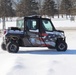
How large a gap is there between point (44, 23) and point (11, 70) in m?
5.80

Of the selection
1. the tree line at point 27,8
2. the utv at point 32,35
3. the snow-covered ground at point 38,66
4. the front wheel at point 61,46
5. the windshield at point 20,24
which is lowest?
the snow-covered ground at point 38,66

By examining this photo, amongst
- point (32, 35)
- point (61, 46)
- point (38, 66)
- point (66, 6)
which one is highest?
point (66, 6)

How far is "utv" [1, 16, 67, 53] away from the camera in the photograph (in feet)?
48.9

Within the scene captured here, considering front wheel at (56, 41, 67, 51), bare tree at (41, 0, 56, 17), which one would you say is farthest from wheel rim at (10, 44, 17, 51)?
bare tree at (41, 0, 56, 17)

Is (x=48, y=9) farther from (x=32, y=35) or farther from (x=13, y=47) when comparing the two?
(x=13, y=47)

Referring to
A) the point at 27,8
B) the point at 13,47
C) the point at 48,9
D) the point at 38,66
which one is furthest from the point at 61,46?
the point at 48,9

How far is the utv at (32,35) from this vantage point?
14914 millimetres

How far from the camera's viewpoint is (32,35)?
1502cm

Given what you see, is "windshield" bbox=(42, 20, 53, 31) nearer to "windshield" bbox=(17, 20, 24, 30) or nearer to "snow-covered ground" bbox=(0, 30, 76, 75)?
"windshield" bbox=(17, 20, 24, 30)

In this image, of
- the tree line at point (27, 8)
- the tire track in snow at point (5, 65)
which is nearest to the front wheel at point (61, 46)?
the tire track in snow at point (5, 65)

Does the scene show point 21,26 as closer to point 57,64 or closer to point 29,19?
point 29,19

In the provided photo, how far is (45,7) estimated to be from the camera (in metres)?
84.8

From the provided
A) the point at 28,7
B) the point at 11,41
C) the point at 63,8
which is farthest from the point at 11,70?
the point at 63,8

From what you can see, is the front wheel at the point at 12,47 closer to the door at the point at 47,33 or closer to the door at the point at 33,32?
the door at the point at 33,32
